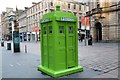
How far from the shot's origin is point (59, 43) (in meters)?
7.47

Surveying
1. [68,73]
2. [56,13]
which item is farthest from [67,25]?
[68,73]

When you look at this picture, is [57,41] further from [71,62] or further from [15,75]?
[15,75]

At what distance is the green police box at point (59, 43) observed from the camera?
733cm

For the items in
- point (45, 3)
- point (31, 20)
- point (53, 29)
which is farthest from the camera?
point (31, 20)

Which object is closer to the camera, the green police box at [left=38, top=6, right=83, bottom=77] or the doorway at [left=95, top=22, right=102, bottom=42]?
the green police box at [left=38, top=6, right=83, bottom=77]

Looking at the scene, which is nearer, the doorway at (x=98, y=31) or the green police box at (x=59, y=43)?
the green police box at (x=59, y=43)

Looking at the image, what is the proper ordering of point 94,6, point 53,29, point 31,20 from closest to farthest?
point 53,29 < point 94,6 < point 31,20

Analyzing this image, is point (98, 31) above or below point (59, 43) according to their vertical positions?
above

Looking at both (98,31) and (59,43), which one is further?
(98,31)

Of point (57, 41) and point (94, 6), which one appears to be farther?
point (94, 6)

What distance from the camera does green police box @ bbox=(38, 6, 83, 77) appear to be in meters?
7.33

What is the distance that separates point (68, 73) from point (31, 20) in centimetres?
6982

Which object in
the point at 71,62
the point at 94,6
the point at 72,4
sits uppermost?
the point at 72,4

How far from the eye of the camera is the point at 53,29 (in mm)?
7277
